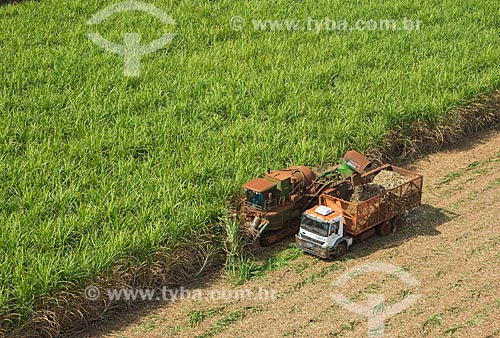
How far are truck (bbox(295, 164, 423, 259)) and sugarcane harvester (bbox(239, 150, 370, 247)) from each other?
6.5 inches

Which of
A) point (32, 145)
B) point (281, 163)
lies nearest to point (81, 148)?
point (32, 145)

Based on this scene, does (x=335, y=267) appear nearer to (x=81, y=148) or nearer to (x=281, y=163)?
(x=281, y=163)

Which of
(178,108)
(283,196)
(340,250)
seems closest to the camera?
(340,250)

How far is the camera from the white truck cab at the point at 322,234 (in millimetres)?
9508

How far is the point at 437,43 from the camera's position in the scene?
16266 millimetres

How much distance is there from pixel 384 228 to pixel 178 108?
14.5ft

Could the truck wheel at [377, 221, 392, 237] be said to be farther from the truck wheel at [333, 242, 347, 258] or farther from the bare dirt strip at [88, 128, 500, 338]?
the truck wheel at [333, 242, 347, 258]

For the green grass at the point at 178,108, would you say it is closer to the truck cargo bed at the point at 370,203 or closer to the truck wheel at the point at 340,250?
the truck cargo bed at the point at 370,203

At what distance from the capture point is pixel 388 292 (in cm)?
902

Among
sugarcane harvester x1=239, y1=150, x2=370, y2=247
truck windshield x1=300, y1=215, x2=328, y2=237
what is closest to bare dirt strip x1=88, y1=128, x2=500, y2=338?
sugarcane harvester x1=239, y1=150, x2=370, y2=247

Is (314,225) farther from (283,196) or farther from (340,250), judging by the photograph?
(283,196)

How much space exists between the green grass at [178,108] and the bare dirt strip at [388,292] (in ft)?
3.25

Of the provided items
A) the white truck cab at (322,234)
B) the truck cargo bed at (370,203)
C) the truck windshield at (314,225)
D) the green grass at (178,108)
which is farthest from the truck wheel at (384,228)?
the green grass at (178,108)

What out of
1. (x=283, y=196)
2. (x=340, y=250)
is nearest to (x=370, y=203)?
(x=340, y=250)
